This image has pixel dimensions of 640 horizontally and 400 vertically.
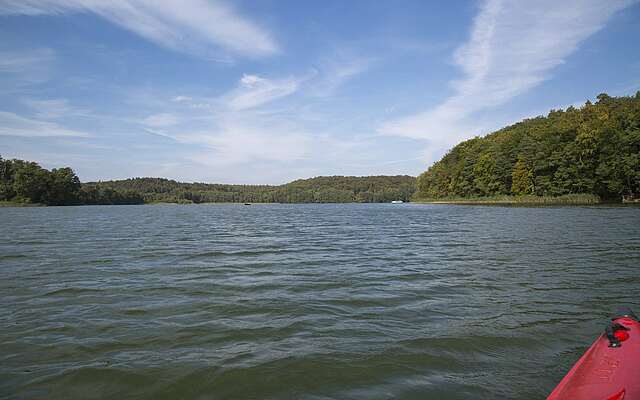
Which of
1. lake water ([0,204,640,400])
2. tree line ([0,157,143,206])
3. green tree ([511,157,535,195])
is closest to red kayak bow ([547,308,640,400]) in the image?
lake water ([0,204,640,400])

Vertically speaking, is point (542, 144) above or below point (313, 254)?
above

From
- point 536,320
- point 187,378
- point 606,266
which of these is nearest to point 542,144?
point 606,266

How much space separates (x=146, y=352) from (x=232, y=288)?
14.4 ft

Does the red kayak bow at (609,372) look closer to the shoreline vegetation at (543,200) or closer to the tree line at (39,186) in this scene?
the shoreline vegetation at (543,200)

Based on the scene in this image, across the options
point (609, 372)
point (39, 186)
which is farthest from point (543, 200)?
point (39, 186)

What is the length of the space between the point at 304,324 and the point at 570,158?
83843 mm

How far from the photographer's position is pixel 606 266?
12688mm

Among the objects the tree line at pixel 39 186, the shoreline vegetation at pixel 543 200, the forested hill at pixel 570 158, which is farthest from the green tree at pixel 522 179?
the tree line at pixel 39 186

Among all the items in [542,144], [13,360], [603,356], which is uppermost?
[542,144]

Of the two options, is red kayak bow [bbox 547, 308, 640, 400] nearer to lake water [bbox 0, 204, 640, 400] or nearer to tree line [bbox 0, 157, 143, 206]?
lake water [bbox 0, 204, 640, 400]

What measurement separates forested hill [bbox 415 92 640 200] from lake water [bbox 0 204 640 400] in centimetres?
6617

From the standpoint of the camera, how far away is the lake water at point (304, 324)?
16.6ft

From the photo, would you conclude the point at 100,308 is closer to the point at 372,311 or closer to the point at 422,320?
the point at 372,311

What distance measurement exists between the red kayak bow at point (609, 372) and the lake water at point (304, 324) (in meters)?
0.76
